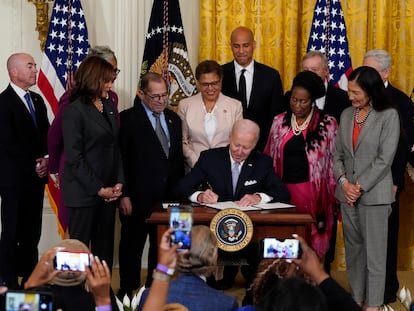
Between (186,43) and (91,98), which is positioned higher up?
(186,43)

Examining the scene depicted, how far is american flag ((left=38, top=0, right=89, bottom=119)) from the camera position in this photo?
6.05 m

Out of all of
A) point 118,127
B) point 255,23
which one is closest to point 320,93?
point 118,127

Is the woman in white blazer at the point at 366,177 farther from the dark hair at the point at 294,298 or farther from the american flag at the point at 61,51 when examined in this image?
the dark hair at the point at 294,298

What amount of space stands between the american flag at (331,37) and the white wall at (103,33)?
1297 mm

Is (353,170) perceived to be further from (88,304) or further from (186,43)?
(88,304)

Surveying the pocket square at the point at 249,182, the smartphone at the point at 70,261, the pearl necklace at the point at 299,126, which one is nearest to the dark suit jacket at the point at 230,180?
the pocket square at the point at 249,182

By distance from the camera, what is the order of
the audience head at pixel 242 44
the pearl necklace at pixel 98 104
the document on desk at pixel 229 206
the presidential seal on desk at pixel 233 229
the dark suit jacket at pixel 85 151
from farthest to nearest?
the audience head at pixel 242 44 < the pearl necklace at pixel 98 104 < the dark suit jacket at pixel 85 151 < the document on desk at pixel 229 206 < the presidential seal on desk at pixel 233 229

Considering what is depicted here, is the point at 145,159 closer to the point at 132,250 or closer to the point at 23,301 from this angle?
the point at 132,250

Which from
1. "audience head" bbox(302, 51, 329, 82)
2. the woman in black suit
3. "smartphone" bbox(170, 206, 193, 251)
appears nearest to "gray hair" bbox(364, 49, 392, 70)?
"audience head" bbox(302, 51, 329, 82)

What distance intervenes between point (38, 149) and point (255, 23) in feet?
7.11

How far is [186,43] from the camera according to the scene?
639cm

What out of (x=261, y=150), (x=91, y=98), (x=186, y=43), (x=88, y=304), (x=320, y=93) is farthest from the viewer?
(x=186, y=43)

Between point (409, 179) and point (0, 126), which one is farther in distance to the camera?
point (409, 179)

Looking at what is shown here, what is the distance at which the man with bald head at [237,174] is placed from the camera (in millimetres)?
4906
